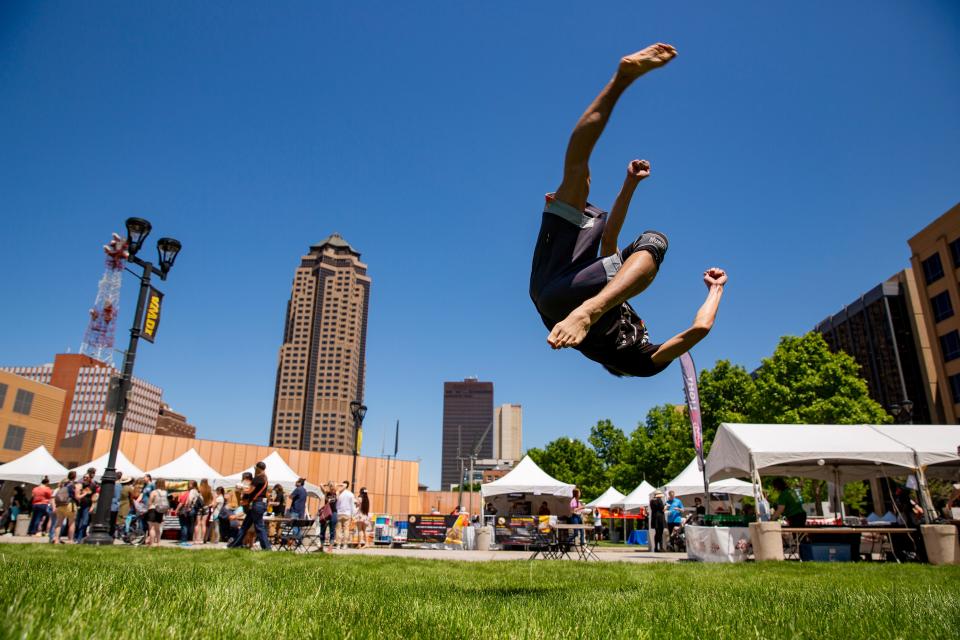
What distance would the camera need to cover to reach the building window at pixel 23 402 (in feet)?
211

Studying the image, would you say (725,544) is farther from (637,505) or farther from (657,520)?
(637,505)

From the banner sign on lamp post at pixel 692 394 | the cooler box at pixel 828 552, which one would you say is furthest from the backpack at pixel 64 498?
the cooler box at pixel 828 552

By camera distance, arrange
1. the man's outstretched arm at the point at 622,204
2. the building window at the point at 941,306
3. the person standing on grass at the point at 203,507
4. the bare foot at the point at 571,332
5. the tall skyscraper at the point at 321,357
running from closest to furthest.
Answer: the bare foot at the point at 571,332
the man's outstretched arm at the point at 622,204
the person standing on grass at the point at 203,507
the building window at the point at 941,306
the tall skyscraper at the point at 321,357

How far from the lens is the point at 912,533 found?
40.6ft

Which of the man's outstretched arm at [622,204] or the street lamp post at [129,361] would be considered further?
the street lamp post at [129,361]

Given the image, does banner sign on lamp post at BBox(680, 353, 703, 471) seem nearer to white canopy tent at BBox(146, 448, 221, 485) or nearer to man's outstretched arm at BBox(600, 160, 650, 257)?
man's outstretched arm at BBox(600, 160, 650, 257)

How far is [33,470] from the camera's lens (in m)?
24.8

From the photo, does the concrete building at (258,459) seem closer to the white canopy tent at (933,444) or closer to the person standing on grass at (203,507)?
the person standing on grass at (203,507)

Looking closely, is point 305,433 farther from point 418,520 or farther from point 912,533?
point 912,533

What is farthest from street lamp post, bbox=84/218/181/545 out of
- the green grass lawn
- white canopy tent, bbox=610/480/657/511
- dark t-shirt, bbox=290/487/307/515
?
white canopy tent, bbox=610/480/657/511

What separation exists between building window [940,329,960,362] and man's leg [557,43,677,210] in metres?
54.4

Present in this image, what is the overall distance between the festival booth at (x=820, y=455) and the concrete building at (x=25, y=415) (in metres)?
74.5

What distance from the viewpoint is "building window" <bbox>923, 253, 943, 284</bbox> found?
4681 centimetres

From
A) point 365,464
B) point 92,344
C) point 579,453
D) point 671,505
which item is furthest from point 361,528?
point 92,344
